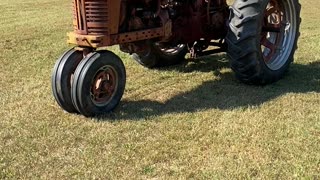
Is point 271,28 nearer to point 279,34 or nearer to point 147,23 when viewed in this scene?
point 279,34

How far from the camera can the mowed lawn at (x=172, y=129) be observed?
411 cm

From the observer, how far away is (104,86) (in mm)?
5461

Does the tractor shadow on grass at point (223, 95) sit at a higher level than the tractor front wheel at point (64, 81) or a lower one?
lower

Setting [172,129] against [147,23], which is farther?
[147,23]

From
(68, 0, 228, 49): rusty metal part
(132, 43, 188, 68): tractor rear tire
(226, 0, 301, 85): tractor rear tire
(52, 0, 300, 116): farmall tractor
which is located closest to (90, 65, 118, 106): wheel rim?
(52, 0, 300, 116): farmall tractor

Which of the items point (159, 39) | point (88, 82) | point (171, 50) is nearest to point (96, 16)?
point (88, 82)

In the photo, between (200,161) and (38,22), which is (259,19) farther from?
(38,22)

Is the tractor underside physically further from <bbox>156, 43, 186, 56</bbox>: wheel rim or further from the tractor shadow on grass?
the tractor shadow on grass

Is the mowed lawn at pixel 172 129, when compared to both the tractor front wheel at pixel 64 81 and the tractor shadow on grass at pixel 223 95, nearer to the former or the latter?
the tractor shadow on grass at pixel 223 95

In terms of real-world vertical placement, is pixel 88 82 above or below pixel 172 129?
above

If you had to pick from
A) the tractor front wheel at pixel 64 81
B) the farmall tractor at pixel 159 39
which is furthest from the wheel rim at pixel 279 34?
the tractor front wheel at pixel 64 81

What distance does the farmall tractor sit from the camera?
535 centimetres

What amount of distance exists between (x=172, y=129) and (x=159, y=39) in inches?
64.2

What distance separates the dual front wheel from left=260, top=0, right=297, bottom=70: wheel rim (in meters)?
2.42
